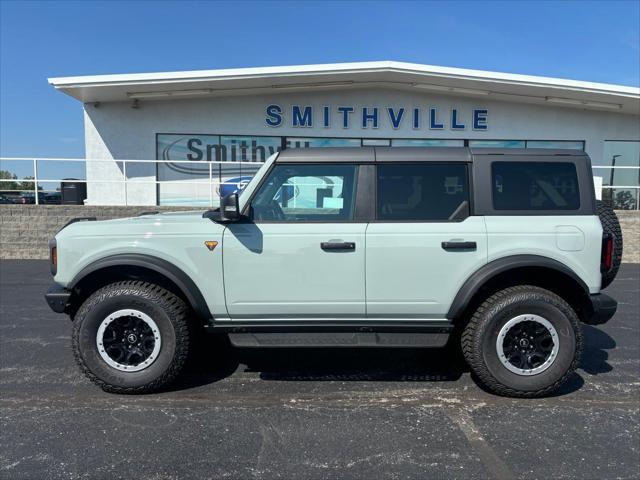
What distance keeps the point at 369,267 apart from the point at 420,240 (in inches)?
17.8

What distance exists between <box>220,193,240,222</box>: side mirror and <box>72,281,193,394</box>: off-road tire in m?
0.81

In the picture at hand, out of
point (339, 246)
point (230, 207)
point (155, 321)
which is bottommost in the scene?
point (155, 321)

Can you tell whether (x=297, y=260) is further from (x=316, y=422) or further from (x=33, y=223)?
(x=33, y=223)

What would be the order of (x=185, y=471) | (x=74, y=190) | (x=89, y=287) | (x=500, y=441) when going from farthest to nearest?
(x=74, y=190) → (x=89, y=287) → (x=500, y=441) → (x=185, y=471)

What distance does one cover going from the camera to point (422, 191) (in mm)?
3521

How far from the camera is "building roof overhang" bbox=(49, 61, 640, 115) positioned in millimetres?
12672

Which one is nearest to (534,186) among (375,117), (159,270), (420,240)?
(420,240)

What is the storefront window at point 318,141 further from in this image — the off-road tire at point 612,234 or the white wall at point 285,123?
the off-road tire at point 612,234

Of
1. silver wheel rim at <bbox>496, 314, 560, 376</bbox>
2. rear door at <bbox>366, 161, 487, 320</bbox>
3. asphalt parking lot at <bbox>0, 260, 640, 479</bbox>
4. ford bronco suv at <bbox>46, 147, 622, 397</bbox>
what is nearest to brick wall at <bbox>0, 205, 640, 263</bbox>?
asphalt parking lot at <bbox>0, 260, 640, 479</bbox>

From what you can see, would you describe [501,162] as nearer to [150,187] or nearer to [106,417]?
[106,417]

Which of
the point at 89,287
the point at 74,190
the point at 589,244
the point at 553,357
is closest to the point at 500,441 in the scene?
the point at 553,357

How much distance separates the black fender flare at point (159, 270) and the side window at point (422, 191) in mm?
1600

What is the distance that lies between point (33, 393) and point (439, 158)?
12.5ft

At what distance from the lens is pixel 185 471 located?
8.20 feet
